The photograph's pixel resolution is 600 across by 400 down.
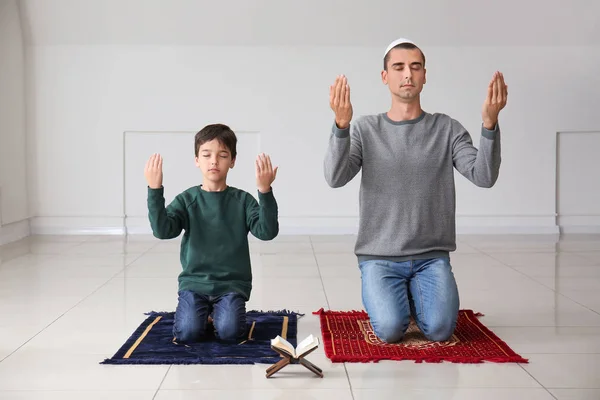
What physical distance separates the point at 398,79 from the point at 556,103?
4.48 metres

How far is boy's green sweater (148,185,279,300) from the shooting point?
3037 millimetres

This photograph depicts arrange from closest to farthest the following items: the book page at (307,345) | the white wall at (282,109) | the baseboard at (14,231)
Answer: the book page at (307,345) < the baseboard at (14,231) < the white wall at (282,109)

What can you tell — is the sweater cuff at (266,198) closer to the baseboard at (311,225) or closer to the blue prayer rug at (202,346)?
the blue prayer rug at (202,346)

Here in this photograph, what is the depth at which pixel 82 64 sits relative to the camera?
272 inches

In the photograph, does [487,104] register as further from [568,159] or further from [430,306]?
[568,159]

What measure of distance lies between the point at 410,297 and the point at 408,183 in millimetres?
453

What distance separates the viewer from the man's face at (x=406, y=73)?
3.00m

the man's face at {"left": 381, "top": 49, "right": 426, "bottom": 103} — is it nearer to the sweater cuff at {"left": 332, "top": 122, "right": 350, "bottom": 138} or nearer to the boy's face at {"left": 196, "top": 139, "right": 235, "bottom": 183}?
the sweater cuff at {"left": 332, "top": 122, "right": 350, "bottom": 138}

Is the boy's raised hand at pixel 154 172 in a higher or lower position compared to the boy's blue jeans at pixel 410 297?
higher

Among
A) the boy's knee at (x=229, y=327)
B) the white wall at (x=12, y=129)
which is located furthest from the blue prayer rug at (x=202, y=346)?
the white wall at (x=12, y=129)

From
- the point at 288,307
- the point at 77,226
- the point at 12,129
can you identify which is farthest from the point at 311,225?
the point at 288,307

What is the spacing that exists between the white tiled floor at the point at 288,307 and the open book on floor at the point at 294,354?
0.04 meters

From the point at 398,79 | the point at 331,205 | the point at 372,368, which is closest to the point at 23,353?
the point at 372,368

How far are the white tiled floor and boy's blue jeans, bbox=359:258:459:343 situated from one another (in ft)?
0.88
